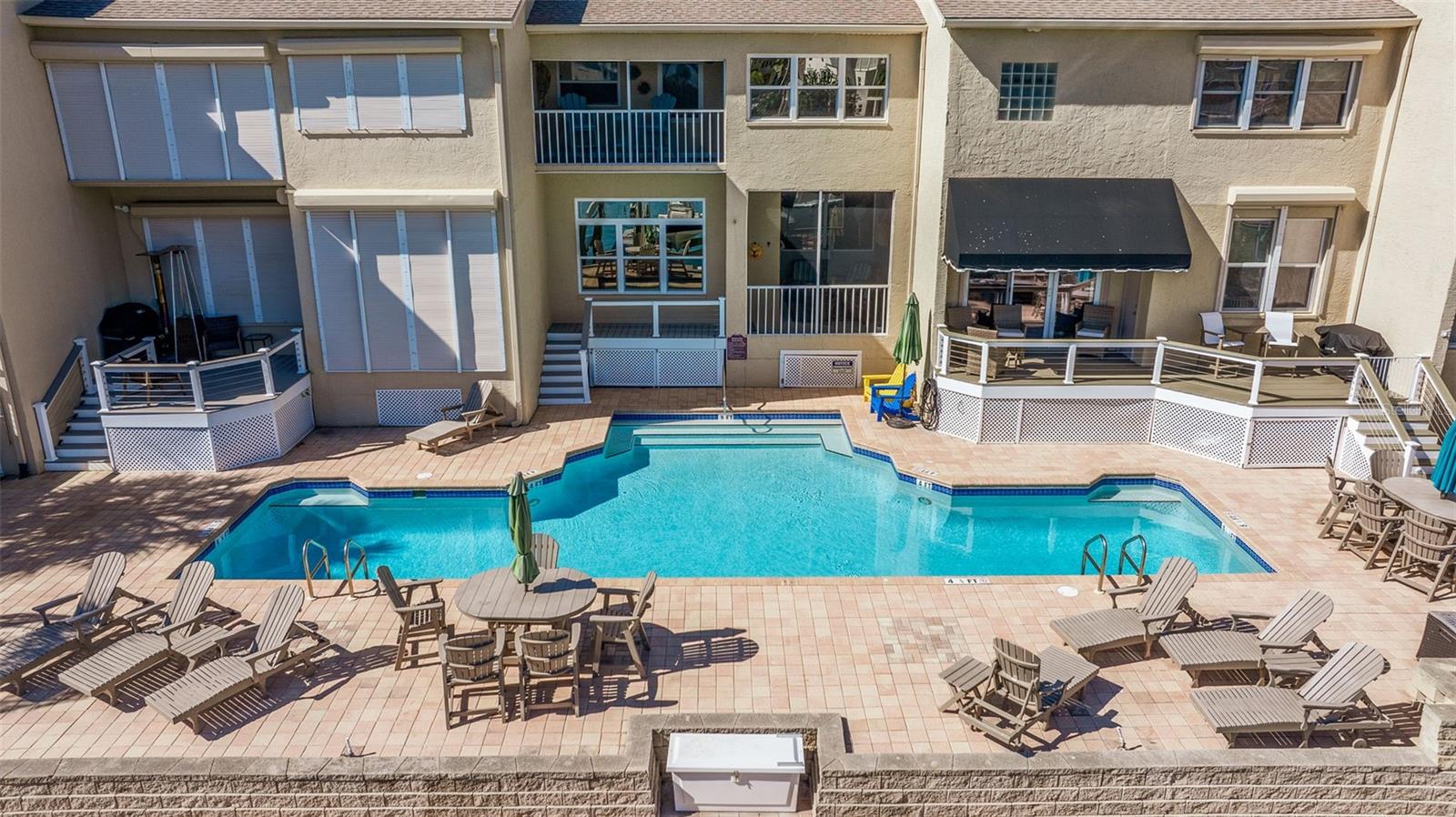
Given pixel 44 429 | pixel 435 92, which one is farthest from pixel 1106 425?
pixel 44 429

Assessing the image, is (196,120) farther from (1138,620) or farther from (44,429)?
(1138,620)

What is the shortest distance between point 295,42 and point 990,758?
16764 millimetres

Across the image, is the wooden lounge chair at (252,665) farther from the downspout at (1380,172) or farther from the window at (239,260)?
the downspout at (1380,172)

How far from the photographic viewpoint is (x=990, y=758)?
952 cm

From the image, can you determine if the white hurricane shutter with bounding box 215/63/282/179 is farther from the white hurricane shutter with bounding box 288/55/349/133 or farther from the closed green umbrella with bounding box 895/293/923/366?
the closed green umbrella with bounding box 895/293/923/366

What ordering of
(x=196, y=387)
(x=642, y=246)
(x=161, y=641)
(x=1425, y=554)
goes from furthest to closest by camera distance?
(x=642, y=246)
(x=196, y=387)
(x=1425, y=554)
(x=161, y=641)

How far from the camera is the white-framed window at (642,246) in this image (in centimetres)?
2303

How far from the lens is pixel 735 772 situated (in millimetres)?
9375

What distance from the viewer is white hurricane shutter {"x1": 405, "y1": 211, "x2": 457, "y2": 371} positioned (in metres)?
18.8

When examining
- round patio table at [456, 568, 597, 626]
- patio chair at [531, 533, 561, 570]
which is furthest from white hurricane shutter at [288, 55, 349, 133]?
round patio table at [456, 568, 597, 626]

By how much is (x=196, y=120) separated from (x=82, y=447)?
21.2 feet

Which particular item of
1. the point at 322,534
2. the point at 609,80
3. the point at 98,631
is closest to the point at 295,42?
the point at 609,80

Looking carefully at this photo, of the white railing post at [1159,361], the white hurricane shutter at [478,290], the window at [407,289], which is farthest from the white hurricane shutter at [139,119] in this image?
the white railing post at [1159,361]

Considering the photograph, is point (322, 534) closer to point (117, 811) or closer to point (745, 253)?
point (117, 811)
